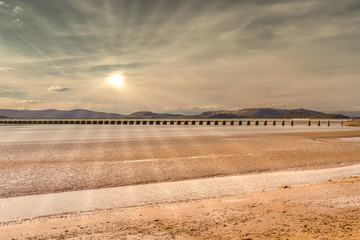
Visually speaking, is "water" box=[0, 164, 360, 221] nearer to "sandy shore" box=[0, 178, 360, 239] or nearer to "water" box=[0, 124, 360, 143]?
"sandy shore" box=[0, 178, 360, 239]

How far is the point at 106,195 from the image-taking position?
8.66 meters

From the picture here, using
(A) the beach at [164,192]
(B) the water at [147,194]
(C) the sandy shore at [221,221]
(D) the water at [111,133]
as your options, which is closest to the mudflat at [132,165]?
(A) the beach at [164,192]

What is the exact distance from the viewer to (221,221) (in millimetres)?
5930

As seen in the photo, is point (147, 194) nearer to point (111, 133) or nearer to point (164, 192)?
point (164, 192)

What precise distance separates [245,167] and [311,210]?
6.23m

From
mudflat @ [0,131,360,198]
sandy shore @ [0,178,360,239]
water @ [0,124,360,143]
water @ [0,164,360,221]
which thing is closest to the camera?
sandy shore @ [0,178,360,239]

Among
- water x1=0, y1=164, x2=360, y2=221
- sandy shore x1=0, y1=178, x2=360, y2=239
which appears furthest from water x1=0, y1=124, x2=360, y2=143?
sandy shore x1=0, y1=178, x2=360, y2=239

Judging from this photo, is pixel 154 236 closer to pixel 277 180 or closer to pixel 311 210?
pixel 311 210

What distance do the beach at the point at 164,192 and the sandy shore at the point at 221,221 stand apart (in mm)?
18

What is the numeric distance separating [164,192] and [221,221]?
322 centimetres

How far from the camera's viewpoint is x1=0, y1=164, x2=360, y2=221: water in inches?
293

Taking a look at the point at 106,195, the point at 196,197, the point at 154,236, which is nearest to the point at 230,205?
the point at 196,197

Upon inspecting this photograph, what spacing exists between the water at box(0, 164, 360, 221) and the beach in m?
0.30

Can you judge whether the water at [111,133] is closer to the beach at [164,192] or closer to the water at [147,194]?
the beach at [164,192]
